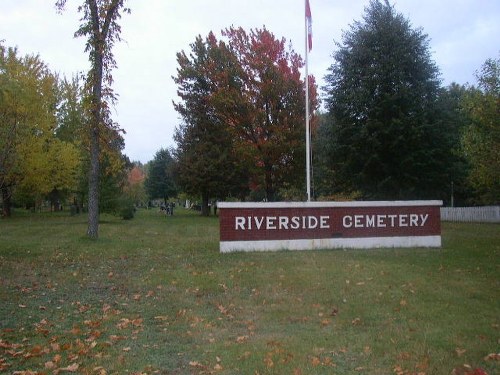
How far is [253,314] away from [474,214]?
103ft

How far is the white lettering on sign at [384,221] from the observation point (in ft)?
49.8

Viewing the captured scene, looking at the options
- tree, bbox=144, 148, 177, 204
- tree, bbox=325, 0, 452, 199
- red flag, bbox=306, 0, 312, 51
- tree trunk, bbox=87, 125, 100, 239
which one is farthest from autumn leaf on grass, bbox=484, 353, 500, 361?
tree, bbox=144, 148, 177, 204

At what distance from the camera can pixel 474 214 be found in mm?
35531

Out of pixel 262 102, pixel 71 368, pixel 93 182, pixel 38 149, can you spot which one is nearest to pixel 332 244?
pixel 93 182

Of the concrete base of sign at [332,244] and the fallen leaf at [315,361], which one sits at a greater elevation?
the concrete base of sign at [332,244]

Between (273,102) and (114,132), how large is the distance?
18.8 meters

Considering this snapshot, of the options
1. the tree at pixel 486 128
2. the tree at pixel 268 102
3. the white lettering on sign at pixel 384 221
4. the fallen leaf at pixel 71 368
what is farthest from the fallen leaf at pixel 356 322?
the tree at pixel 268 102

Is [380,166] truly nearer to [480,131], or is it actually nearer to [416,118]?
[416,118]

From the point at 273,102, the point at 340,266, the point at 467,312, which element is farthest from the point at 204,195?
the point at 467,312

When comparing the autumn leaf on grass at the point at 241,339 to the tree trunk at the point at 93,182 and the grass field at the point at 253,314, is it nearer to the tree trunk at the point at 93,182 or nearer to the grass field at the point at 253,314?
the grass field at the point at 253,314

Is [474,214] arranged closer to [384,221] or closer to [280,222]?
[384,221]

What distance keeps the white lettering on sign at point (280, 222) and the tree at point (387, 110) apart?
13.7m

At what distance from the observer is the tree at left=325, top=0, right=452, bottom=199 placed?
91.1 feet

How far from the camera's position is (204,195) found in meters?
47.5
